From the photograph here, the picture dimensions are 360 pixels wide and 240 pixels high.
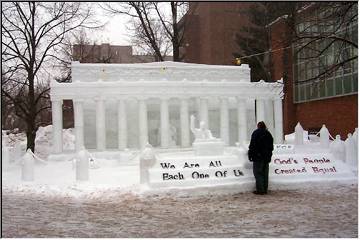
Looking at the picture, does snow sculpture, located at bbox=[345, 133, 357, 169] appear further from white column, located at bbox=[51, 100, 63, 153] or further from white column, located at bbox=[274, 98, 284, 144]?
white column, located at bbox=[51, 100, 63, 153]

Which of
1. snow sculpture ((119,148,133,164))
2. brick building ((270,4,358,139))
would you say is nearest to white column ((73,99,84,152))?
snow sculpture ((119,148,133,164))

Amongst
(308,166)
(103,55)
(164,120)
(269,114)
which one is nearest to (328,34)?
(308,166)

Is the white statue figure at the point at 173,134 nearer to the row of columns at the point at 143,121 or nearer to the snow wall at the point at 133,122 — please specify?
the snow wall at the point at 133,122

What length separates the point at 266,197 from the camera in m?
11.9

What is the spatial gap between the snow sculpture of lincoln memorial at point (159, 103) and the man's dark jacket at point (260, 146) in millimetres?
9640

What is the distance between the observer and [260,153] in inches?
484

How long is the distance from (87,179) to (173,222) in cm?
609

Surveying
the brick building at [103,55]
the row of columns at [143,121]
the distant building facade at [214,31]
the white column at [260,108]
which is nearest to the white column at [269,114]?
the white column at [260,108]

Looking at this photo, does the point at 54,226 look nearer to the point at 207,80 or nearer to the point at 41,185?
the point at 41,185

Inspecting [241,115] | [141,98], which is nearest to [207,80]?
[241,115]

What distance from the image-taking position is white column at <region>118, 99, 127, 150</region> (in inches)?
887

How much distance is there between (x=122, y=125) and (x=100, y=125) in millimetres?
1123

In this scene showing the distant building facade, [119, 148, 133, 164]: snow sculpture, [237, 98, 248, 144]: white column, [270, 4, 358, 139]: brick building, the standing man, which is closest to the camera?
the standing man

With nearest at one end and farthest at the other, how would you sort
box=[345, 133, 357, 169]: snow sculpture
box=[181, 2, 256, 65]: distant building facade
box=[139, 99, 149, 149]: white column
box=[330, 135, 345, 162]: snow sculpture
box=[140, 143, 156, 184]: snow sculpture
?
box=[140, 143, 156, 184]: snow sculpture → box=[330, 135, 345, 162]: snow sculpture → box=[345, 133, 357, 169]: snow sculpture → box=[139, 99, 149, 149]: white column → box=[181, 2, 256, 65]: distant building facade
